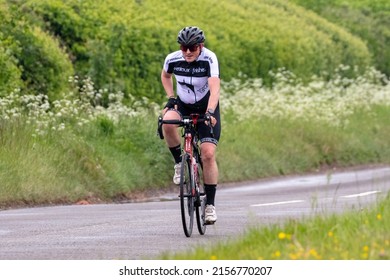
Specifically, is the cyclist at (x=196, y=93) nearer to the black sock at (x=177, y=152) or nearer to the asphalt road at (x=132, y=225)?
the black sock at (x=177, y=152)

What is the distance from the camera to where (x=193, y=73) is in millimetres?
13234

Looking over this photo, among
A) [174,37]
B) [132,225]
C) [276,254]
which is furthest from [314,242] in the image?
[174,37]

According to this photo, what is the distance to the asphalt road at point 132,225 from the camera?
11.4 meters

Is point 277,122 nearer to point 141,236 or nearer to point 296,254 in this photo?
point 141,236

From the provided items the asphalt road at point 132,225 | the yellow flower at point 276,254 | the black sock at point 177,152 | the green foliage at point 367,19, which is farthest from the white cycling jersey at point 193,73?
the green foliage at point 367,19

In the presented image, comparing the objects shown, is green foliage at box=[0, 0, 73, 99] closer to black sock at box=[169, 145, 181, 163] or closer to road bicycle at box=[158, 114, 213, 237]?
black sock at box=[169, 145, 181, 163]

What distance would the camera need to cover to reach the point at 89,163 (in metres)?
20.8

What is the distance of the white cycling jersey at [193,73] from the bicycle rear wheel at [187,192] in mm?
675

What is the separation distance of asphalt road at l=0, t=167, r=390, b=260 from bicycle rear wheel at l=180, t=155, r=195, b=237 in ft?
0.42

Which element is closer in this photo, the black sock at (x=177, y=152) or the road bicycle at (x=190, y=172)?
the road bicycle at (x=190, y=172)

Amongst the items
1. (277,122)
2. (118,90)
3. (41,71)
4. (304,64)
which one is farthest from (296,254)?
(304,64)

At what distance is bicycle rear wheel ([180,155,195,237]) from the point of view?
12.7 meters

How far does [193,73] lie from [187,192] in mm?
1152

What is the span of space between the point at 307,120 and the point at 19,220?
16.2 m
